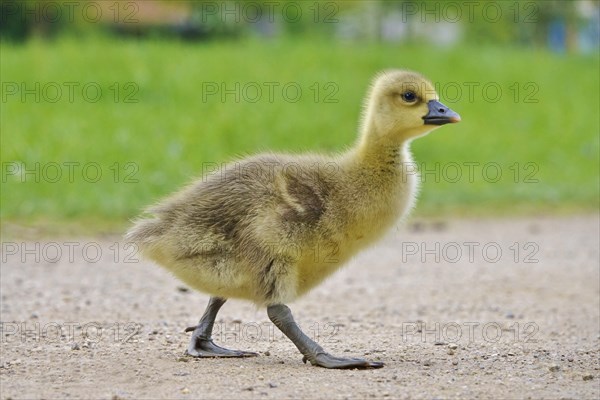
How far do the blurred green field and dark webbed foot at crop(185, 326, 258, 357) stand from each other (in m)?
5.61

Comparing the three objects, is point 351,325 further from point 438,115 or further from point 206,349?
point 438,115

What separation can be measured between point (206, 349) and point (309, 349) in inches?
24.1

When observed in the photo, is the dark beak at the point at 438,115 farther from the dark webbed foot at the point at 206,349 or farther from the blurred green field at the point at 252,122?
the blurred green field at the point at 252,122

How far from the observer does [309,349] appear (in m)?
4.85

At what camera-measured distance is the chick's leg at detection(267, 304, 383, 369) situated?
477 centimetres

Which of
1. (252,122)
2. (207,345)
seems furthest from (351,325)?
(252,122)

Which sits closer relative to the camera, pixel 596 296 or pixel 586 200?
pixel 596 296

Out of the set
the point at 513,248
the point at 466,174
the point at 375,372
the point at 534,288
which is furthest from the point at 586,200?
the point at 375,372

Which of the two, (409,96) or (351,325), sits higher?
(409,96)

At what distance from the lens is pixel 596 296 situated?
Result: 768cm

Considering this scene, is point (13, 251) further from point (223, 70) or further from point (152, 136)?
point (223, 70)

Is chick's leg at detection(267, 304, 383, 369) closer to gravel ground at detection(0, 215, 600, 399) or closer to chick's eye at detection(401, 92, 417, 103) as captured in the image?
gravel ground at detection(0, 215, 600, 399)

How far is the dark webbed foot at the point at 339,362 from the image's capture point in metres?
4.75

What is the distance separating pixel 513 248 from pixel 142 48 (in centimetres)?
833
